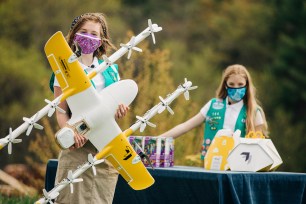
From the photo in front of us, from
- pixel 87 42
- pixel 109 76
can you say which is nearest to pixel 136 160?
pixel 109 76

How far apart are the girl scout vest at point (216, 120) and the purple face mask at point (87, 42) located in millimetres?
2340

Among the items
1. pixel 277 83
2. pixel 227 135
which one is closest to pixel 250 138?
pixel 227 135

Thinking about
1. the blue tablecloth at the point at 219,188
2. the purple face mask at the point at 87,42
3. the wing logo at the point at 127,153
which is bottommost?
the blue tablecloth at the point at 219,188

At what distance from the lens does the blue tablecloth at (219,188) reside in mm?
7625

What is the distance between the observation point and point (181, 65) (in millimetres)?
37719

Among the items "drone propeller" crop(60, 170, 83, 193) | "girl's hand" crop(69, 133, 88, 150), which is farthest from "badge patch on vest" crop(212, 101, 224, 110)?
"drone propeller" crop(60, 170, 83, 193)

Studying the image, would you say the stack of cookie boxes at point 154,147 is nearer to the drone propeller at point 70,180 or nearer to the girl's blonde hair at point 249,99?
the girl's blonde hair at point 249,99

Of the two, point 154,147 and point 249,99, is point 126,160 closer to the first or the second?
point 154,147

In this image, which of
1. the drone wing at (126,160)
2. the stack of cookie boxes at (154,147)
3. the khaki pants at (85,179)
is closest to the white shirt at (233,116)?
the stack of cookie boxes at (154,147)

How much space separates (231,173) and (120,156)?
3.59ft

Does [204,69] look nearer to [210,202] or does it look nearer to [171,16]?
[171,16]

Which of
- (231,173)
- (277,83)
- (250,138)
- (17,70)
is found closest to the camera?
(231,173)

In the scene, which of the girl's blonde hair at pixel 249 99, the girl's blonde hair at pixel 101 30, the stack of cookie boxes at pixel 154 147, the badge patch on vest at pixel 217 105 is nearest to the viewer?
the girl's blonde hair at pixel 101 30

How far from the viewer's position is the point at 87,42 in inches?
279
